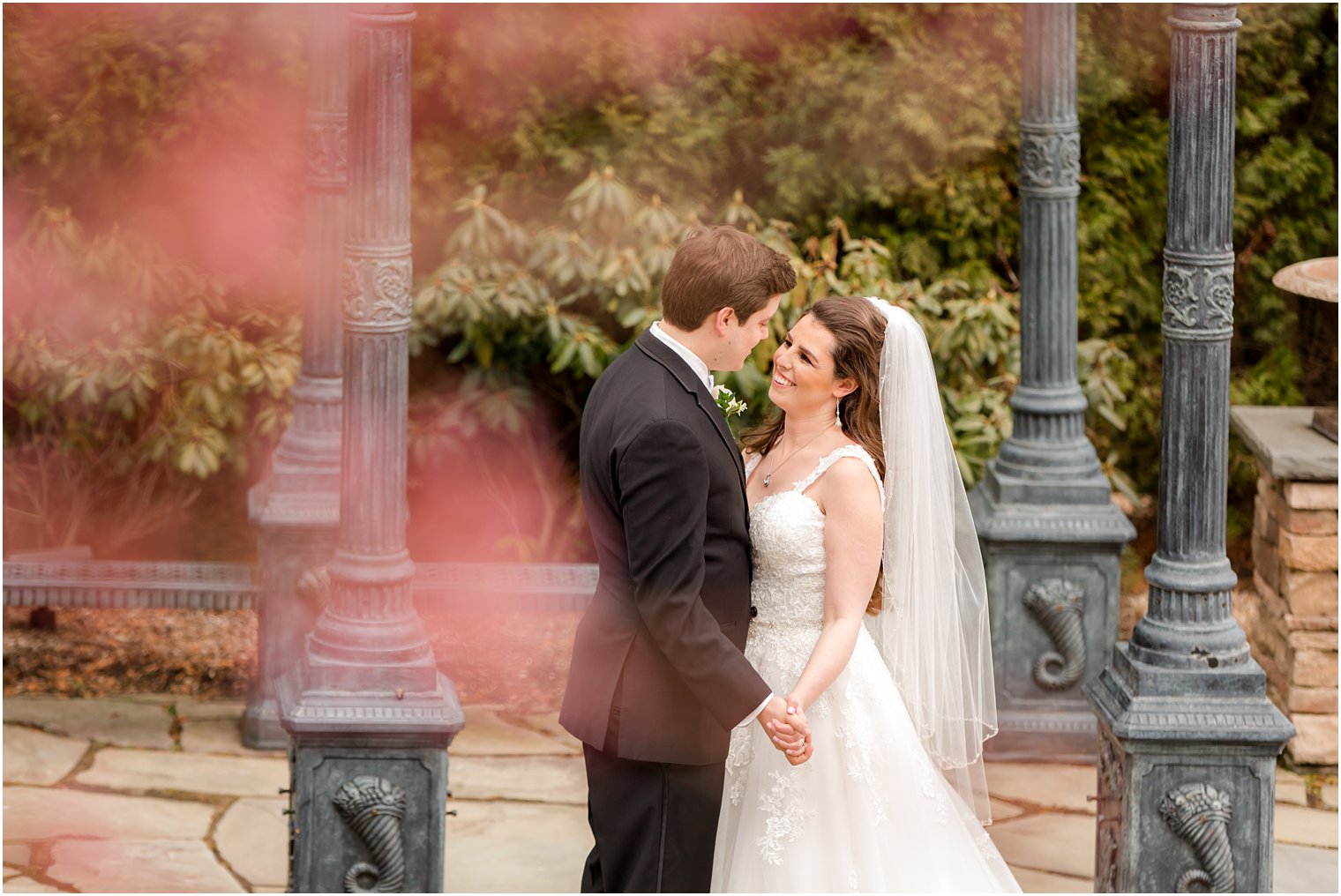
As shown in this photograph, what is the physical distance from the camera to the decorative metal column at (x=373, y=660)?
482 cm

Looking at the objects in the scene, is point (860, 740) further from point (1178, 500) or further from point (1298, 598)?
point (1298, 598)

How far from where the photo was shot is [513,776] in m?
6.37

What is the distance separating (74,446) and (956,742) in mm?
5097

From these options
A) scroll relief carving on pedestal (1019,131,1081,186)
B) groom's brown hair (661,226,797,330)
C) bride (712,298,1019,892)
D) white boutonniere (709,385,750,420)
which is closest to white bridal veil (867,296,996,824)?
bride (712,298,1019,892)

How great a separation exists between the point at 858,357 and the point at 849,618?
577 mm

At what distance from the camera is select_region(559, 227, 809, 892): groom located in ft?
12.1

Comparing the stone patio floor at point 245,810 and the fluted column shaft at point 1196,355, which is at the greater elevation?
the fluted column shaft at point 1196,355

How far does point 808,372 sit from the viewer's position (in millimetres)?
4137

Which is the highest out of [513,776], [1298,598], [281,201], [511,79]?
[511,79]

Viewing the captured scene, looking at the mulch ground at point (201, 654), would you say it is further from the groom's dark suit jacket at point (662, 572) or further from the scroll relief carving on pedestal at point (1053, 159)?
the groom's dark suit jacket at point (662, 572)

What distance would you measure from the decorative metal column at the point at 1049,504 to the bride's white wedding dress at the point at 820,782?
2.38m

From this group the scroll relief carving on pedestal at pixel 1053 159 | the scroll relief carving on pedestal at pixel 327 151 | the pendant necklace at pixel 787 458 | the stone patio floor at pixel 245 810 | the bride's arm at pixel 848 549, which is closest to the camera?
the bride's arm at pixel 848 549

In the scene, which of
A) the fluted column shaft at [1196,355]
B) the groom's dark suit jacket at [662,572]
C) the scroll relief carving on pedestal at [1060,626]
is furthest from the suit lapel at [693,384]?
the scroll relief carving on pedestal at [1060,626]

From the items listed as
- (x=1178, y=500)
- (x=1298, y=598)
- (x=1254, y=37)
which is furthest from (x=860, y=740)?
(x=1254, y=37)
